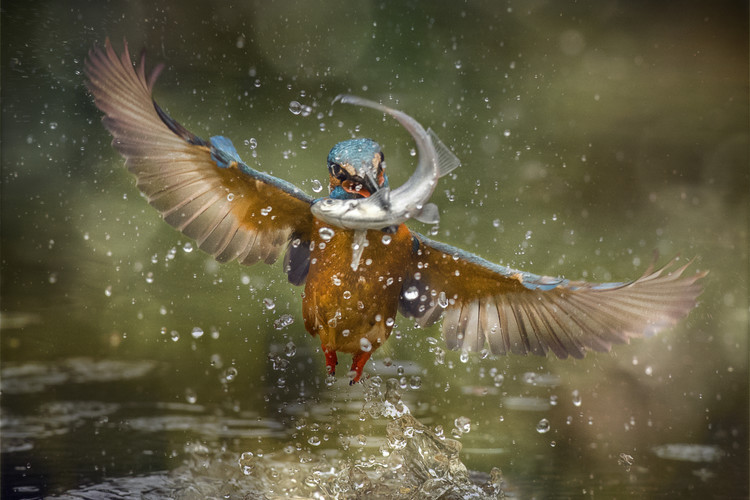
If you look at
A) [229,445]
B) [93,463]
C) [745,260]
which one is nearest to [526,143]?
[745,260]

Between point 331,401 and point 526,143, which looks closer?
point 331,401

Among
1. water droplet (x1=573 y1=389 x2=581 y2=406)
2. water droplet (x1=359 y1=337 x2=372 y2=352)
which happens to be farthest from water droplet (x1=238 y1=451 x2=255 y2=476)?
water droplet (x1=573 y1=389 x2=581 y2=406)

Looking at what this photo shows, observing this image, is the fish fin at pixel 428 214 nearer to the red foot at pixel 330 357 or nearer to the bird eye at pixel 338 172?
the bird eye at pixel 338 172

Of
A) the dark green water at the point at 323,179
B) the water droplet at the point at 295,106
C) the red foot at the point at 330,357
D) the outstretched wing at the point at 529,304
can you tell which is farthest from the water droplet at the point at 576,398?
the water droplet at the point at 295,106

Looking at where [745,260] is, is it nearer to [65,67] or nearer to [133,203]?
[133,203]

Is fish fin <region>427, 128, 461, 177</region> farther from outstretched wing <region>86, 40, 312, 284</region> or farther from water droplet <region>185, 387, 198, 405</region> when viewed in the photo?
water droplet <region>185, 387, 198, 405</region>

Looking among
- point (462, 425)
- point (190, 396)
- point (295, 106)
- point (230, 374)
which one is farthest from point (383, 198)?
point (230, 374)
